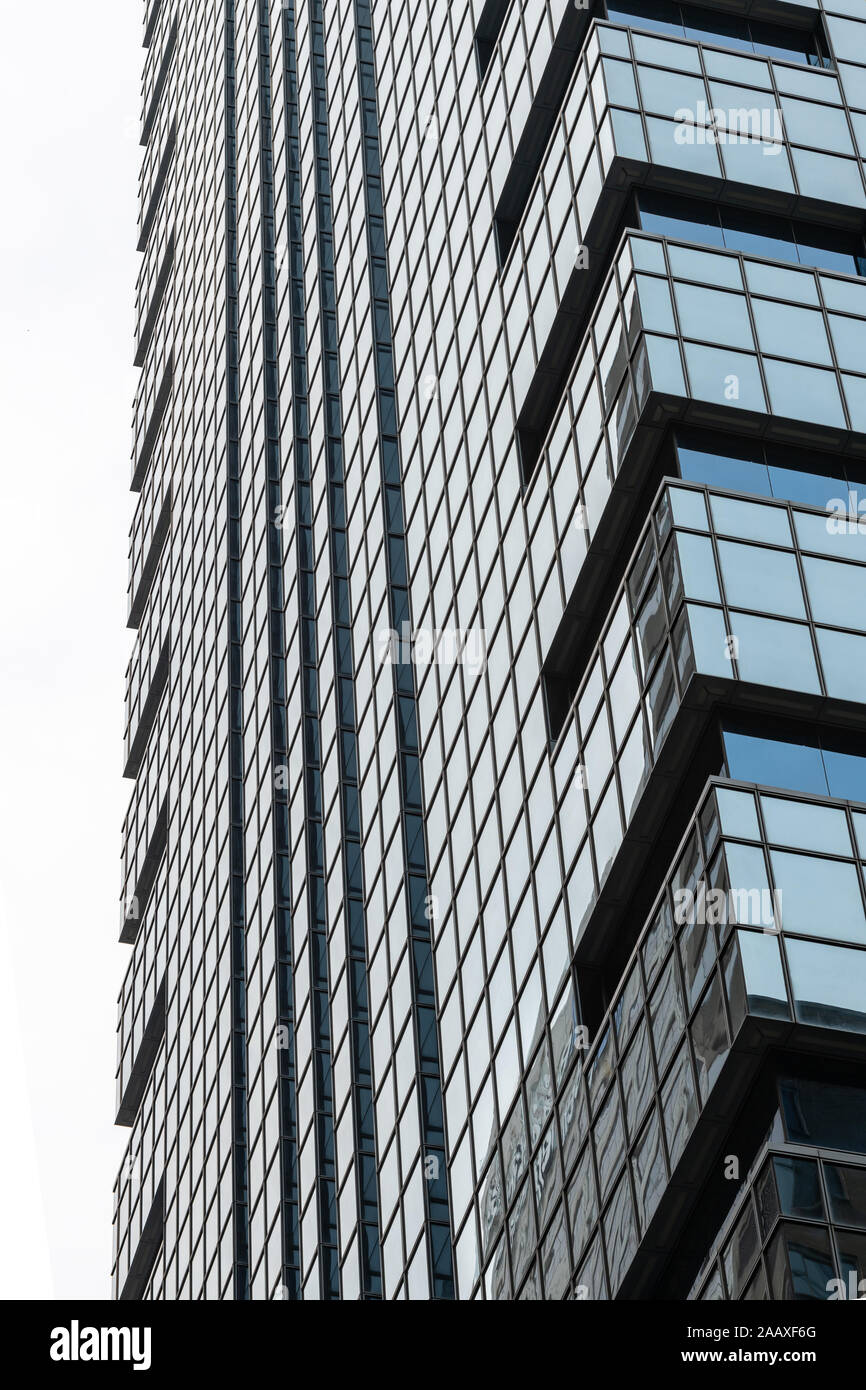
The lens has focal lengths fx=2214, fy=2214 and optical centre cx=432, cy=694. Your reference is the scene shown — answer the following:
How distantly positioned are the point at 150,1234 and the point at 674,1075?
49.7m

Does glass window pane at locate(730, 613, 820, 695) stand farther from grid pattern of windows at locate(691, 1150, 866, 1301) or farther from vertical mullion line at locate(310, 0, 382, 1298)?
vertical mullion line at locate(310, 0, 382, 1298)

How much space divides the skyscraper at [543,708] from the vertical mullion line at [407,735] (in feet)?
0.54

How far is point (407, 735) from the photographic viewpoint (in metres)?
58.8

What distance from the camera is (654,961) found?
3719cm

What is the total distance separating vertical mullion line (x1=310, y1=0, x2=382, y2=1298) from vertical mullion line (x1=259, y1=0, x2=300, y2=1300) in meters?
5.51

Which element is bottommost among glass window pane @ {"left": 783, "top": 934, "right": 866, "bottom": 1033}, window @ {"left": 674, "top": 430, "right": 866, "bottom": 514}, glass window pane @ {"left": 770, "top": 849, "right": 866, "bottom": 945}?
glass window pane @ {"left": 783, "top": 934, "right": 866, "bottom": 1033}

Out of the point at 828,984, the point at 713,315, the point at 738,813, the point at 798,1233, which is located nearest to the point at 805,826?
the point at 738,813

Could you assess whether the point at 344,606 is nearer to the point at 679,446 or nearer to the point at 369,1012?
the point at 369,1012

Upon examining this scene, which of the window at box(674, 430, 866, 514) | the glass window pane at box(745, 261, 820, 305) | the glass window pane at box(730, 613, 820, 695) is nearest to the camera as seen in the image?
the glass window pane at box(730, 613, 820, 695)

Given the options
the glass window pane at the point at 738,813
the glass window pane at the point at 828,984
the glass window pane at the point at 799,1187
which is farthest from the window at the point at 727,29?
the glass window pane at the point at 799,1187

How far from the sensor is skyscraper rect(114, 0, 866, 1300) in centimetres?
3528

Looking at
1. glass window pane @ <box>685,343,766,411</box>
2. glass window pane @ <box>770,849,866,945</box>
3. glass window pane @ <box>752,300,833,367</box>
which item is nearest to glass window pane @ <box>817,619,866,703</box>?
→ glass window pane @ <box>770,849,866,945</box>

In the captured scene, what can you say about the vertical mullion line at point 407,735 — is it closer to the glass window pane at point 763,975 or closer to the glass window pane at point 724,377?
the glass window pane at point 763,975

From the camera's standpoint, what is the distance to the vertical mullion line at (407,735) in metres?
49.1
